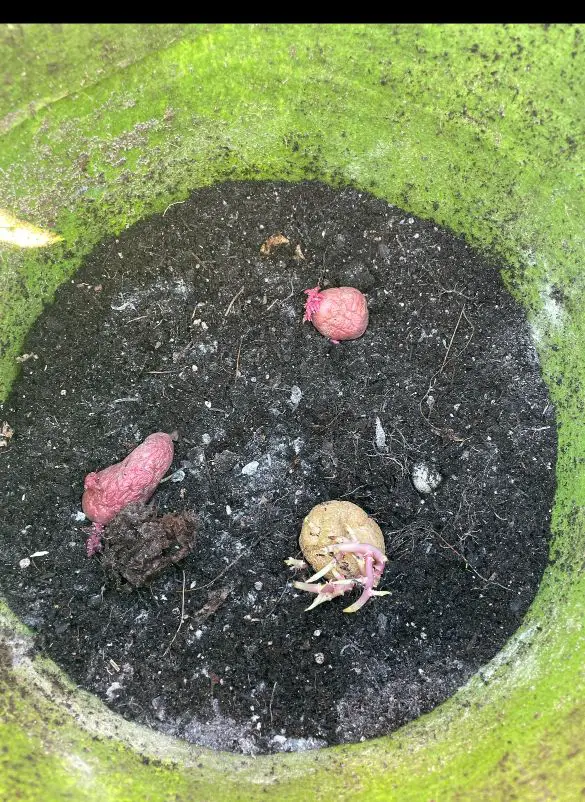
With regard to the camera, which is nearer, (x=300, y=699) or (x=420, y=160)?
(x=300, y=699)

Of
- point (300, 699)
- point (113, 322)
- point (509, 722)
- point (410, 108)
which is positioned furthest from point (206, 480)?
point (410, 108)

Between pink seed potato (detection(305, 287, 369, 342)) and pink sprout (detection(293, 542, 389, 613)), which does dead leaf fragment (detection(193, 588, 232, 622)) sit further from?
pink seed potato (detection(305, 287, 369, 342))

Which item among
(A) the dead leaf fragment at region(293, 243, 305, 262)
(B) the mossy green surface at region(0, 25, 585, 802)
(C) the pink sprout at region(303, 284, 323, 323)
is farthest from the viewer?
(A) the dead leaf fragment at region(293, 243, 305, 262)

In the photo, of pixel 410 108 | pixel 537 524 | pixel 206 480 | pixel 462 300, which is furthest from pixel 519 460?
pixel 410 108

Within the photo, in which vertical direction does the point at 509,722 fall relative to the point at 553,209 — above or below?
below

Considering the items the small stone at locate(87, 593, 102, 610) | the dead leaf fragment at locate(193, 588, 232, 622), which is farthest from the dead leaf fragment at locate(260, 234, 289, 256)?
the small stone at locate(87, 593, 102, 610)

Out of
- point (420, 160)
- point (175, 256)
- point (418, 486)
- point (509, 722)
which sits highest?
point (420, 160)

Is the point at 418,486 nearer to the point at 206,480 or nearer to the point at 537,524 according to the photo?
the point at 537,524
